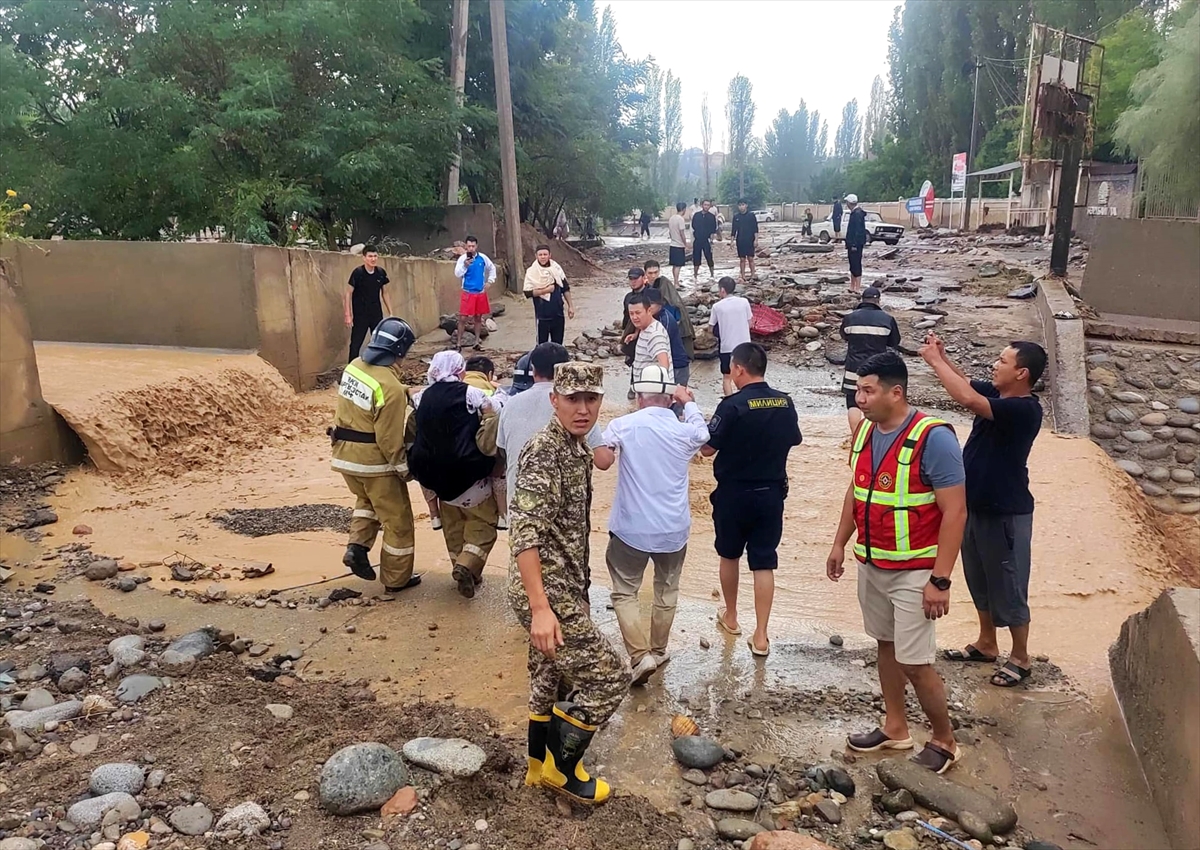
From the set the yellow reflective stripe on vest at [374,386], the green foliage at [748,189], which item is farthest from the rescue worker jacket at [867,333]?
the green foliage at [748,189]

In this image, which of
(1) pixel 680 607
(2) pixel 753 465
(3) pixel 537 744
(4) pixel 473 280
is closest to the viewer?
(3) pixel 537 744

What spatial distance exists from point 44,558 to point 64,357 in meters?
4.54

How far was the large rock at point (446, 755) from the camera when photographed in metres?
3.29

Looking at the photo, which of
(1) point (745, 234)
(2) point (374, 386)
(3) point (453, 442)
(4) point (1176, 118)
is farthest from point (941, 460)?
(4) point (1176, 118)

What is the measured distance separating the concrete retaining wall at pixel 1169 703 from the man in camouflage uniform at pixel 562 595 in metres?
2.08

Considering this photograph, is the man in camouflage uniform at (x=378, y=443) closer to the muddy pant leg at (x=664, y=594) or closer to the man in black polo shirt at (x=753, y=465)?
the muddy pant leg at (x=664, y=594)

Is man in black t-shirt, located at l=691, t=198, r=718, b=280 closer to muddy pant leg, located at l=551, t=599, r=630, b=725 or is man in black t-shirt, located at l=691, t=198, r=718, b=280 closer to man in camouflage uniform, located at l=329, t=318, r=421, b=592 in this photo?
man in camouflage uniform, located at l=329, t=318, r=421, b=592

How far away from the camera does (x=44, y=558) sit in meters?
5.89

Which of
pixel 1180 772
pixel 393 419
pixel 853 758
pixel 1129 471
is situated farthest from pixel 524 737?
pixel 1129 471

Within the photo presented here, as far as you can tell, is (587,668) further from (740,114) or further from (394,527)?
(740,114)

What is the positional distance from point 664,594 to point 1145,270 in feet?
37.3

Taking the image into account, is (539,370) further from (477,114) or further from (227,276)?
(477,114)

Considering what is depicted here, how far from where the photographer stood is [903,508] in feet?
11.2

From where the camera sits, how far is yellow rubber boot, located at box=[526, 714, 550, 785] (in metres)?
3.22
